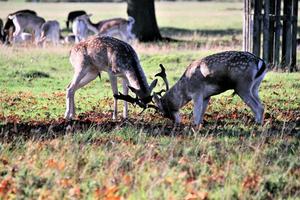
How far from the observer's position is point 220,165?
7.60 meters

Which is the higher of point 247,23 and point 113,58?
point 113,58

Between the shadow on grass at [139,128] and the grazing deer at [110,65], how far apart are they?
0.54 m

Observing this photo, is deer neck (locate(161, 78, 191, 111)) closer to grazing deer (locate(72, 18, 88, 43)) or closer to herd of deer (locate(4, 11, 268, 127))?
herd of deer (locate(4, 11, 268, 127))

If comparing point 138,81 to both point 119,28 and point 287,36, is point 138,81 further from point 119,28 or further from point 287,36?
point 119,28

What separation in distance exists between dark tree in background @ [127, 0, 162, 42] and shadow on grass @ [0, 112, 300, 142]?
17.5 meters

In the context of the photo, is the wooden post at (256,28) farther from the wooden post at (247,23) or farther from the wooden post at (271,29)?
the wooden post at (271,29)

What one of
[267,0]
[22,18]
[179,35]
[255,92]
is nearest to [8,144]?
[255,92]

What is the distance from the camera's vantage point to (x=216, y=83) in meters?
10.5

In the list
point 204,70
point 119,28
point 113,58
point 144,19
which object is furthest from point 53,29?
point 204,70

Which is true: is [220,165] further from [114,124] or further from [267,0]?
[267,0]

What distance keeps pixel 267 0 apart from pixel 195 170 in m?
10.1

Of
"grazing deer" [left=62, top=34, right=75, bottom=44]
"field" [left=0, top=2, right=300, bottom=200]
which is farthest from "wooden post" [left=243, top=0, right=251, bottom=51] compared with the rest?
"grazing deer" [left=62, top=34, right=75, bottom=44]

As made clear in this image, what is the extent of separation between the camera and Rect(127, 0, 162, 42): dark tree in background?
28.2m

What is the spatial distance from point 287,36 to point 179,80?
23.8 ft
